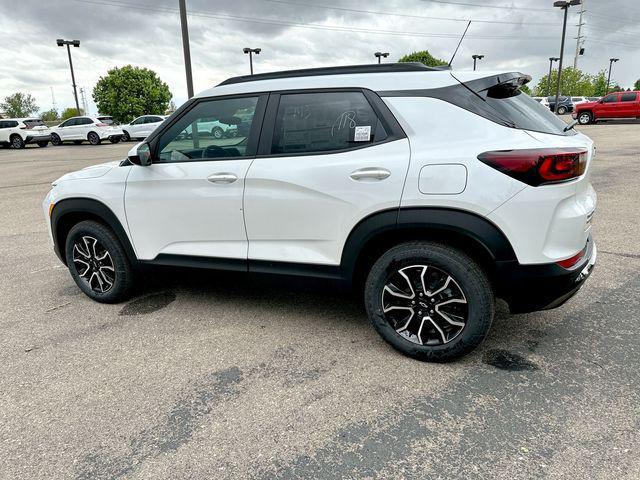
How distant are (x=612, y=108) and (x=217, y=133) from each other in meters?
30.3

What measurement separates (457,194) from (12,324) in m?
3.53

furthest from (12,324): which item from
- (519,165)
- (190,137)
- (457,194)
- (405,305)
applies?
(519,165)

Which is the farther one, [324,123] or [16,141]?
[16,141]

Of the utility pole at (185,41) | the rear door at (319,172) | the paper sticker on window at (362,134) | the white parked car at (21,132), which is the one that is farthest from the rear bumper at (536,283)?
the white parked car at (21,132)

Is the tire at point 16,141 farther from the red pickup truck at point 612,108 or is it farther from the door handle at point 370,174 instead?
the red pickup truck at point 612,108

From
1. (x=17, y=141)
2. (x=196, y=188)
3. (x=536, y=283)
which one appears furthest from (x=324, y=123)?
(x=17, y=141)

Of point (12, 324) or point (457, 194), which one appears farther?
point (12, 324)

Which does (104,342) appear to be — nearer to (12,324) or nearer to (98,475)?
(12,324)

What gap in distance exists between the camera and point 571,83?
64.6 meters

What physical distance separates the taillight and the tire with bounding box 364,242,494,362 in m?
0.55

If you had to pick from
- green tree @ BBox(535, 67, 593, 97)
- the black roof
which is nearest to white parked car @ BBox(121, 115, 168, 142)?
the black roof

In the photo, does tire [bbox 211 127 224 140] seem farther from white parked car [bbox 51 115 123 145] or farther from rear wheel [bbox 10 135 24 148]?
rear wheel [bbox 10 135 24 148]

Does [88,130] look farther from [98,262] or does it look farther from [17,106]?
[17,106]

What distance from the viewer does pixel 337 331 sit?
3.42 metres
